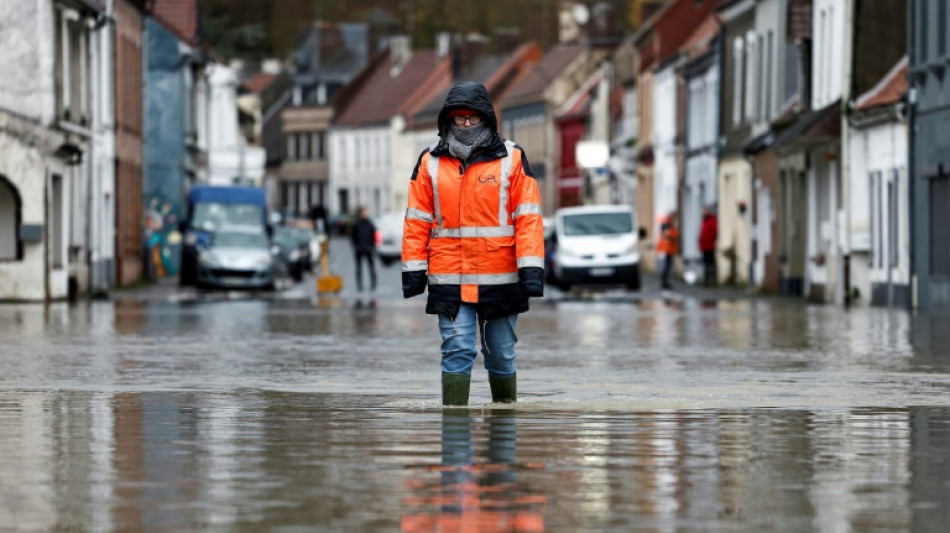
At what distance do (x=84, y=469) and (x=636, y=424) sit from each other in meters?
3.61

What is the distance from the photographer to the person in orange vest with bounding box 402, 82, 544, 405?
14.1 m

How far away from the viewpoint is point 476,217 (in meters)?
14.1

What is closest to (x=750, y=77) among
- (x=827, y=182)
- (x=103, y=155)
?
(x=827, y=182)

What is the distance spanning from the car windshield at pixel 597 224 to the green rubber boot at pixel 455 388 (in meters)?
40.1

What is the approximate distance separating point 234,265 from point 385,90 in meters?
104

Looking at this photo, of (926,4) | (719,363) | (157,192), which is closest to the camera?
(719,363)

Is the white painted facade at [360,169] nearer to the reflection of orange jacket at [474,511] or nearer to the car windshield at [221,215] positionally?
the car windshield at [221,215]

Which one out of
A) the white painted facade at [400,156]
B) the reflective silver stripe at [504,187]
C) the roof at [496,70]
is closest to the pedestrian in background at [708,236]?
the reflective silver stripe at [504,187]

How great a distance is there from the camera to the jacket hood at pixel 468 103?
1400 cm

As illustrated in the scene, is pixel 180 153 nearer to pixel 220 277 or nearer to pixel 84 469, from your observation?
pixel 220 277

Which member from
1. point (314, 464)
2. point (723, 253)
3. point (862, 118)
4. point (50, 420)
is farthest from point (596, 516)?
point (723, 253)

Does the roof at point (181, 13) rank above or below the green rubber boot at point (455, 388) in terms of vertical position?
above

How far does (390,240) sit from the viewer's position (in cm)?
9525

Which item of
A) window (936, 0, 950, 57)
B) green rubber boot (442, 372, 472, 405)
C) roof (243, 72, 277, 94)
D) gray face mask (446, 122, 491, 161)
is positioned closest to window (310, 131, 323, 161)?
roof (243, 72, 277, 94)
